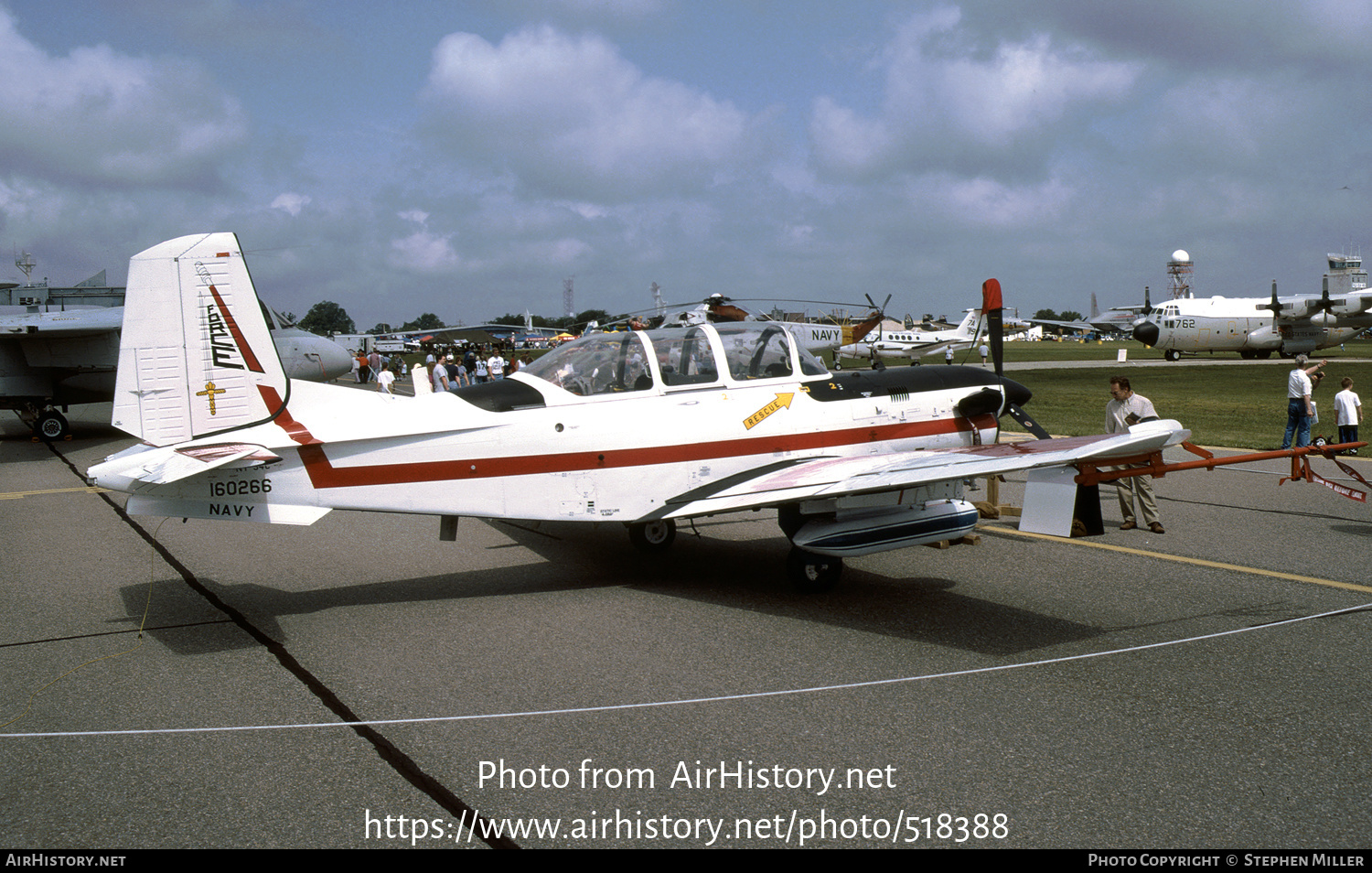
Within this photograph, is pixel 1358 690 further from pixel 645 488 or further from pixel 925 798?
pixel 645 488

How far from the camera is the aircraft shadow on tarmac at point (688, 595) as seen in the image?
21.5 ft

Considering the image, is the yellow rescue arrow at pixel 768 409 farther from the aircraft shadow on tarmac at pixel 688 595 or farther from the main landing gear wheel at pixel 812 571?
the aircraft shadow on tarmac at pixel 688 595

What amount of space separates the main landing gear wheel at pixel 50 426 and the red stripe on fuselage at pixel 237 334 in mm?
18019

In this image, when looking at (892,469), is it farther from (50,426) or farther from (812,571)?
(50,426)

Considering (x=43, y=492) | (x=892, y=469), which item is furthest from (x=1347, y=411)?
(x=43, y=492)

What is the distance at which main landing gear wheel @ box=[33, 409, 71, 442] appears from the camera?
69.4 ft

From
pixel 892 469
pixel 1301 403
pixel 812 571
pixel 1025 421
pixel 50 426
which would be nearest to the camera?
pixel 892 469

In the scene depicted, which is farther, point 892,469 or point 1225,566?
point 1225,566

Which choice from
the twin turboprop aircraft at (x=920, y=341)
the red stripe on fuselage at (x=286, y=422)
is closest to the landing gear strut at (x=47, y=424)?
the red stripe on fuselage at (x=286, y=422)

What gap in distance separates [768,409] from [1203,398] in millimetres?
24074

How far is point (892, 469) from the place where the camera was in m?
7.20

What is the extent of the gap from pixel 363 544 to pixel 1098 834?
26.7ft

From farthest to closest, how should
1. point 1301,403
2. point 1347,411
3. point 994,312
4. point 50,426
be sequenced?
1. point 50,426
2. point 1301,403
3. point 1347,411
4. point 994,312

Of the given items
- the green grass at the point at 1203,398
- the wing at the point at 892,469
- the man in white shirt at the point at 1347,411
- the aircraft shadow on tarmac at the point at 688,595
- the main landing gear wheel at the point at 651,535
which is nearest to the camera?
the wing at the point at 892,469
